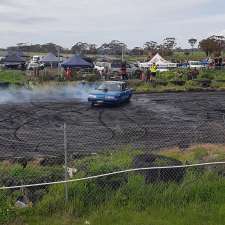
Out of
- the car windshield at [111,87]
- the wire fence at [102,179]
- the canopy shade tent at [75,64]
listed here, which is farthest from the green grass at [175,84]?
the wire fence at [102,179]

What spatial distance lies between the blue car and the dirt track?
62 centimetres

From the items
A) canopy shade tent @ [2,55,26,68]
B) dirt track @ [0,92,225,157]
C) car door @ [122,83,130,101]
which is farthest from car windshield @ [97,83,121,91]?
canopy shade tent @ [2,55,26,68]

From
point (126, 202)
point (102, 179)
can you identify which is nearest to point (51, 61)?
point (102, 179)

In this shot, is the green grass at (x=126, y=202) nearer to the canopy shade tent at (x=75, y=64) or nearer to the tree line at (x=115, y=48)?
the canopy shade tent at (x=75, y=64)

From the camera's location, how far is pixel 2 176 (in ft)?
32.2

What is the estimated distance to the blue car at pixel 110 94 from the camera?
31422 mm

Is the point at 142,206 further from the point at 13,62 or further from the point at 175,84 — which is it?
the point at 13,62

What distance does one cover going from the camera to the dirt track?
17.8 metres

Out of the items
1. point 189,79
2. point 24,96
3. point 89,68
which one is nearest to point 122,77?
point 189,79

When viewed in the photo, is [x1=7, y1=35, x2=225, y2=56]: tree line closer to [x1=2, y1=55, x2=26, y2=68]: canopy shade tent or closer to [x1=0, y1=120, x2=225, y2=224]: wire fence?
[x1=2, y1=55, x2=26, y2=68]: canopy shade tent

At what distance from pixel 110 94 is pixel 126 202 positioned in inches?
895

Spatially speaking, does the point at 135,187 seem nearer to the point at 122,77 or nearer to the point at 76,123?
the point at 76,123

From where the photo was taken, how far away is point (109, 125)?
2298 centimetres

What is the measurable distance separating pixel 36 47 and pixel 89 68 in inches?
4550
